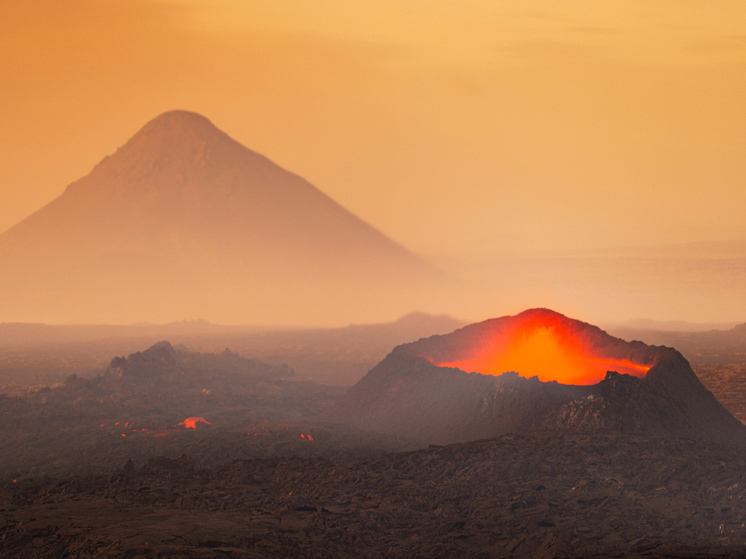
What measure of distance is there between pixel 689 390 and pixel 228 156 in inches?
6246

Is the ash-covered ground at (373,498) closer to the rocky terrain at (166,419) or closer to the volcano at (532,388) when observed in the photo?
the rocky terrain at (166,419)

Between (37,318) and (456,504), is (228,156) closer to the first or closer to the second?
(37,318)

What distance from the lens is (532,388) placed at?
21812 millimetres

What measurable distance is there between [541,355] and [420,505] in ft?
46.8

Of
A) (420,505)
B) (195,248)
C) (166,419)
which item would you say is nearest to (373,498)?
(420,505)

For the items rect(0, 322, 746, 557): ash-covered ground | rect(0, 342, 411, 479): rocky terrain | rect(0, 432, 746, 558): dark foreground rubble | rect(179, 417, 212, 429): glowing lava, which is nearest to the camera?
rect(0, 432, 746, 558): dark foreground rubble

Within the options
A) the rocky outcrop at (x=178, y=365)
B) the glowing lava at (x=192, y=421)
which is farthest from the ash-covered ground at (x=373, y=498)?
the rocky outcrop at (x=178, y=365)

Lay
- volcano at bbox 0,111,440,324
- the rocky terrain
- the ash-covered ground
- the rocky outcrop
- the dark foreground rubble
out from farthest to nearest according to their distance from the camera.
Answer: volcano at bbox 0,111,440,324 → the rocky outcrop → the rocky terrain → the ash-covered ground → the dark foreground rubble

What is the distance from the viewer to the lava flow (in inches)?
1016

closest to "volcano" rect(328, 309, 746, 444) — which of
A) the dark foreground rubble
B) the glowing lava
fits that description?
the dark foreground rubble

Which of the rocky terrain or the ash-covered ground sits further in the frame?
the rocky terrain

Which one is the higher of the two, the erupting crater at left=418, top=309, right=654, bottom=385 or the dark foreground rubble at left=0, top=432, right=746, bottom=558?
the erupting crater at left=418, top=309, right=654, bottom=385

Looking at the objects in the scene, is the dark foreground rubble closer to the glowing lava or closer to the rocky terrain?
the rocky terrain

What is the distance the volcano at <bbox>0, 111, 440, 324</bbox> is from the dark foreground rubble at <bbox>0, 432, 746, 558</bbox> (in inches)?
4814
